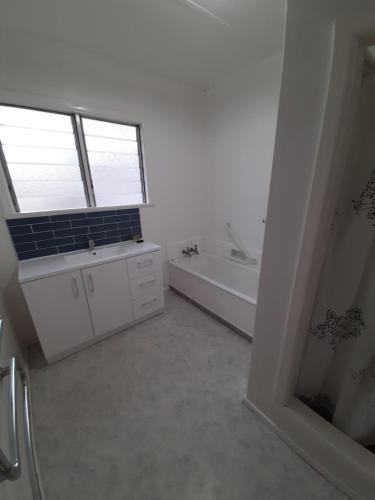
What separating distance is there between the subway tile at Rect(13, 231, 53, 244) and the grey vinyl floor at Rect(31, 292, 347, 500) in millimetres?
1032

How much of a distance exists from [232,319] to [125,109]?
7.86 feet

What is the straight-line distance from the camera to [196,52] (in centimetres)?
177

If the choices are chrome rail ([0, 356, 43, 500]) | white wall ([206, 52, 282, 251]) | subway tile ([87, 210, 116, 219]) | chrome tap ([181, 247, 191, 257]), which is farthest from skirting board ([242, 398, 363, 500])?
subway tile ([87, 210, 116, 219])

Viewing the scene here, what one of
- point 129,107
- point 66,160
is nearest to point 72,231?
point 66,160

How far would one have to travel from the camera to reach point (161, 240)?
2.58m

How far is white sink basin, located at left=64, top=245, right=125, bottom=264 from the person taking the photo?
6.18ft

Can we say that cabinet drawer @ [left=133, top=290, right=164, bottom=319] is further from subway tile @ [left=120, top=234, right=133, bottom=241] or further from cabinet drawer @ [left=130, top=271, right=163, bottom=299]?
subway tile @ [left=120, top=234, right=133, bottom=241]

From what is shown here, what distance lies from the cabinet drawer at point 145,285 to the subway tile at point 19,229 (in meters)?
1.00

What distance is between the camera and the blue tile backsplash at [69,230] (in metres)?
1.69

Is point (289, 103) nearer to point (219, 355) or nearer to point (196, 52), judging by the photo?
point (196, 52)

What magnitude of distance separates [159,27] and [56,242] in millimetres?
1948

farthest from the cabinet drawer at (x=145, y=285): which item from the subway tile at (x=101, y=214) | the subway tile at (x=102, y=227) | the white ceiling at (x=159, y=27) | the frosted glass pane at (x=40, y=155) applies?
the white ceiling at (x=159, y=27)

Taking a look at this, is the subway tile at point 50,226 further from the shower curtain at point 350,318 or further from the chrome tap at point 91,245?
the shower curtain at point 350,318

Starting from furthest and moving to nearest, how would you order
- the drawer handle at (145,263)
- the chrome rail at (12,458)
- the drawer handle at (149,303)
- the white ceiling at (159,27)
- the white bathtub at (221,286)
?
the drawer handle at (149,303) → the drawer handle at (145,263) → the white bathtub at (221,286) → the white ceiling at (159,27) → the chrome rail at (12,458)
